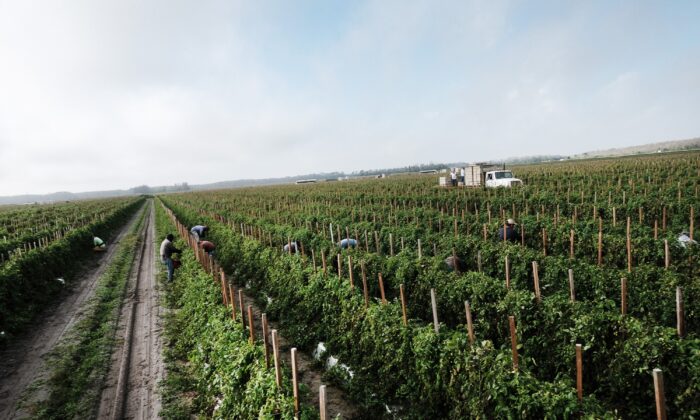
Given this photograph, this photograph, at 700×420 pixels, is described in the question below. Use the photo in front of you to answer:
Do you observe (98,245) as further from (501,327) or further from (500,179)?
(500,179)

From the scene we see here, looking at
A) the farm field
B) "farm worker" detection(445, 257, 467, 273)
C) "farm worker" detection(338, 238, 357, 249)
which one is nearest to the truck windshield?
the farm field

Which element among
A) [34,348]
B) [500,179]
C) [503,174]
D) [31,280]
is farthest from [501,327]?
[503,174]

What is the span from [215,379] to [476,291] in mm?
5502

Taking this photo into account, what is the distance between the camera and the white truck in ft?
100

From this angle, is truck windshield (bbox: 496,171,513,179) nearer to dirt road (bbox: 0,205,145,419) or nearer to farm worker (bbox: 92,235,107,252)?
dirt road (bbox: 0,205,145,419)

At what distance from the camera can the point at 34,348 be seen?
8.95 metres

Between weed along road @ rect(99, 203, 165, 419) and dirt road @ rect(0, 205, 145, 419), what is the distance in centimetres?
137

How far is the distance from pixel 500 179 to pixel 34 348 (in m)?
31.7

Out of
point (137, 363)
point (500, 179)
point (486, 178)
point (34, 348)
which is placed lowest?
point (137, 363)

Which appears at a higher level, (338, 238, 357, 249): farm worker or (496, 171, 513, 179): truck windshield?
(496, 171, 513, 179): truck windshield

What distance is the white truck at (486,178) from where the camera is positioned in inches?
1204

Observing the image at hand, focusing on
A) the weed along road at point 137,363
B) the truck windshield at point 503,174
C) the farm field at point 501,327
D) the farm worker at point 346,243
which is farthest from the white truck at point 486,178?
the weed along road at point 137,363

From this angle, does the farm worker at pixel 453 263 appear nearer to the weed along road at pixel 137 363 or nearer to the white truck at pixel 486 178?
the weed along road at pixel 137 363

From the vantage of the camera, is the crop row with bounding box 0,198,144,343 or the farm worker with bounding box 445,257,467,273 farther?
the farm worker with bounding box 445,257,467,273
